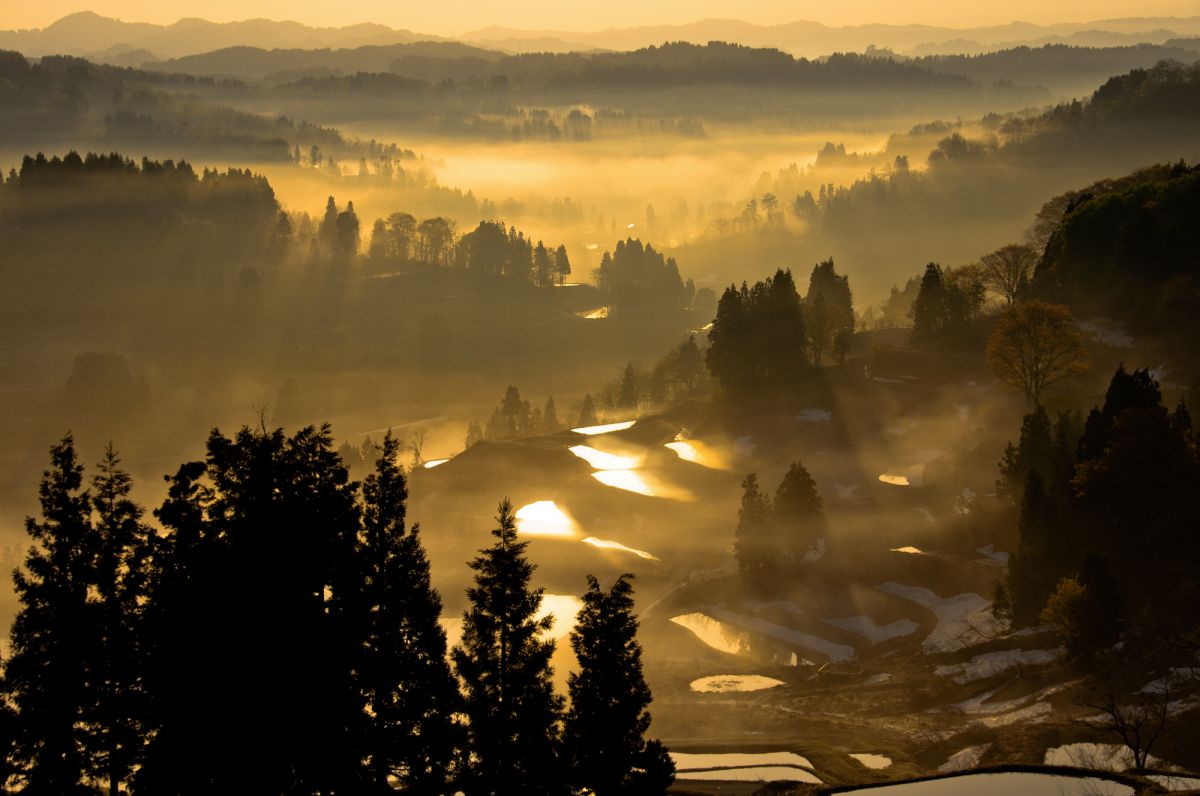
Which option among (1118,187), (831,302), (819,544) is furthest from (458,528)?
(1118,187)

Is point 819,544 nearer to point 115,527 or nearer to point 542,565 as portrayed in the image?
point 542,565

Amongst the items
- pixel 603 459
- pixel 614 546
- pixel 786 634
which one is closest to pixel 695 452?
pixel 603 459

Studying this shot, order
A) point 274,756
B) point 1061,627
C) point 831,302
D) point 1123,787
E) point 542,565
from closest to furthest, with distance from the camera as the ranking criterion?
1. point 274,756
2. point 1123,787
3. point 1061,627
4. point 542,565
5. point 831,302

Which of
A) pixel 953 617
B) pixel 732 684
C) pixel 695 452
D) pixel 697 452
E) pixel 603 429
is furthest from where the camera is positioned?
pixel 603 429

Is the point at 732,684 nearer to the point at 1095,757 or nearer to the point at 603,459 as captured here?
→ the point at 1095,757

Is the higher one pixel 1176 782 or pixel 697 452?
pixel 697 452

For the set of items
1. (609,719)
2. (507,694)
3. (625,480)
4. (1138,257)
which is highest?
(1138,257)
